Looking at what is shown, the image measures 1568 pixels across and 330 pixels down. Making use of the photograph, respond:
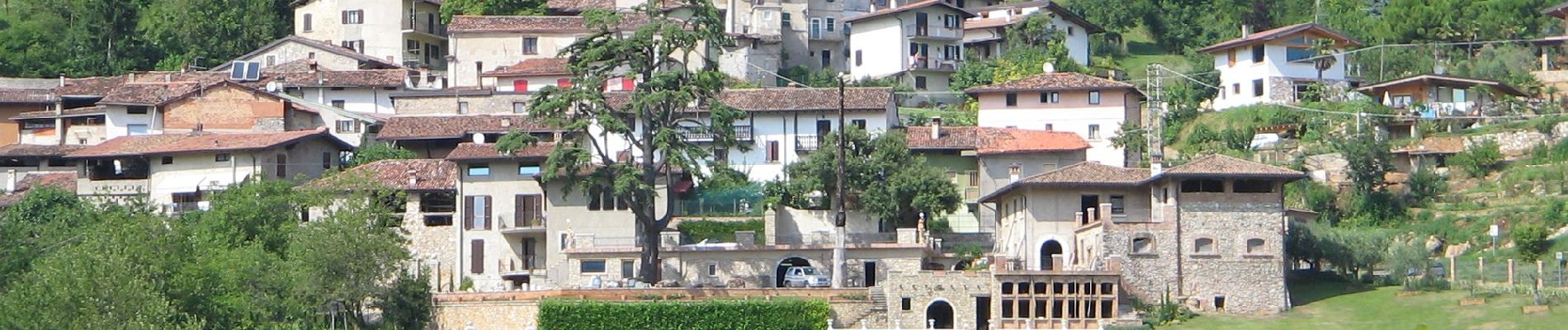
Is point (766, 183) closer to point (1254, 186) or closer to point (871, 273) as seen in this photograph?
point (871, 273)

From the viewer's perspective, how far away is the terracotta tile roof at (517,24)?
Answer: 100500 mm

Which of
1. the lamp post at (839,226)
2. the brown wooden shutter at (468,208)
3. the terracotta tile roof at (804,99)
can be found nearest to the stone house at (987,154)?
the terracotta tile roof at (804,99)

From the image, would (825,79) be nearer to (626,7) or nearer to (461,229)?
(626,7)

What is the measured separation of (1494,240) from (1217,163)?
43.7ft

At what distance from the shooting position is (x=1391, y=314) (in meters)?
67.8

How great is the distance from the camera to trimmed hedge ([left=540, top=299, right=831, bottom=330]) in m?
69.6

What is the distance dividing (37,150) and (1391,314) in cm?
5053

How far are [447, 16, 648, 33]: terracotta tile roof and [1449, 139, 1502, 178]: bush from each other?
32387 mm

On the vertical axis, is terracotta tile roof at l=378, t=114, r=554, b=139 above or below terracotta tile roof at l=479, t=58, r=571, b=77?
below

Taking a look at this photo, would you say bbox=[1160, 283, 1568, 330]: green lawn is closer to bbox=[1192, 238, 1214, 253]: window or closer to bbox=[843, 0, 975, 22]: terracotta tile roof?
bbox=[1192, 238, 1214, 253]: window

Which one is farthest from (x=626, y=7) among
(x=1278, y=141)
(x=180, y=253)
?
(x=180, y=253)

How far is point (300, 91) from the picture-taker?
96250 mm

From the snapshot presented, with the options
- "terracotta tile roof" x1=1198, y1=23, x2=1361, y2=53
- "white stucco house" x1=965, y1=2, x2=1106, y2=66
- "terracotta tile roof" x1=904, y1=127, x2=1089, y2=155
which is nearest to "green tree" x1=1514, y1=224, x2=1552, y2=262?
"terracotta tile roof" x1=904, y1=127, x2=1089, y2=155

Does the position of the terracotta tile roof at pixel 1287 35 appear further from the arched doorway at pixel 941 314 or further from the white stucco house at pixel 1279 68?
the arched doorway at pixel 941 314
